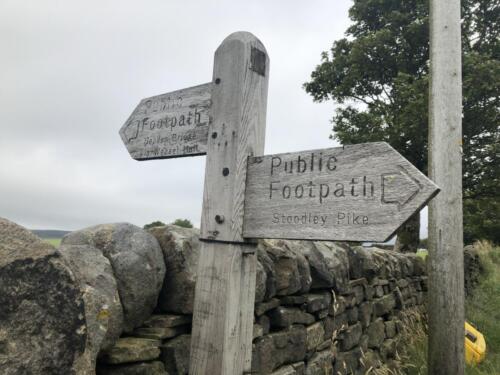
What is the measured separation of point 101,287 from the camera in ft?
6.00

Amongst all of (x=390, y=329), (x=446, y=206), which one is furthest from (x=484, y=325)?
(x=446, y=206)

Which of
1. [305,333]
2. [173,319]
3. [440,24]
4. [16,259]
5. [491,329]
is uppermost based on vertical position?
[440,24]

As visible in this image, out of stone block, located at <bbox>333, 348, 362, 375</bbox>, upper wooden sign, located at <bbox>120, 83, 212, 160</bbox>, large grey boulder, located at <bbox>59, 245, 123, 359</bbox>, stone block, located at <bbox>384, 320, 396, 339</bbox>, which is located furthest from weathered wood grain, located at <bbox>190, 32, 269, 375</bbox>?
stone block, located at <bbox>384, 320, 396, 339</bbox>

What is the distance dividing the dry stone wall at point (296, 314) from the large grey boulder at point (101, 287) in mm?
114

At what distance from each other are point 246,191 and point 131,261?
25.6 inches

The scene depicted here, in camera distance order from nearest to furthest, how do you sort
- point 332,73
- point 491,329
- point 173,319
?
point 173,319 < point 491,329 < point 332,73

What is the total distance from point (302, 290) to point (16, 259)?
87.1 inches

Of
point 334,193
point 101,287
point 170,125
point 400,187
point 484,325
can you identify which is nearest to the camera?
point 400,187

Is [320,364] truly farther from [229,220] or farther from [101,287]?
[101,287]

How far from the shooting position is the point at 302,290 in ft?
10.1

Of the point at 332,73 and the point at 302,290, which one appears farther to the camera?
the point at 332,73

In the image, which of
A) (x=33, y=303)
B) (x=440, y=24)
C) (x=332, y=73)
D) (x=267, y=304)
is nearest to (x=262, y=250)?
(x=267, y=304)

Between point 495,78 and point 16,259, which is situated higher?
point 495,78

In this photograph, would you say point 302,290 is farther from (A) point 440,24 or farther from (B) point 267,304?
(A) point 440,24
